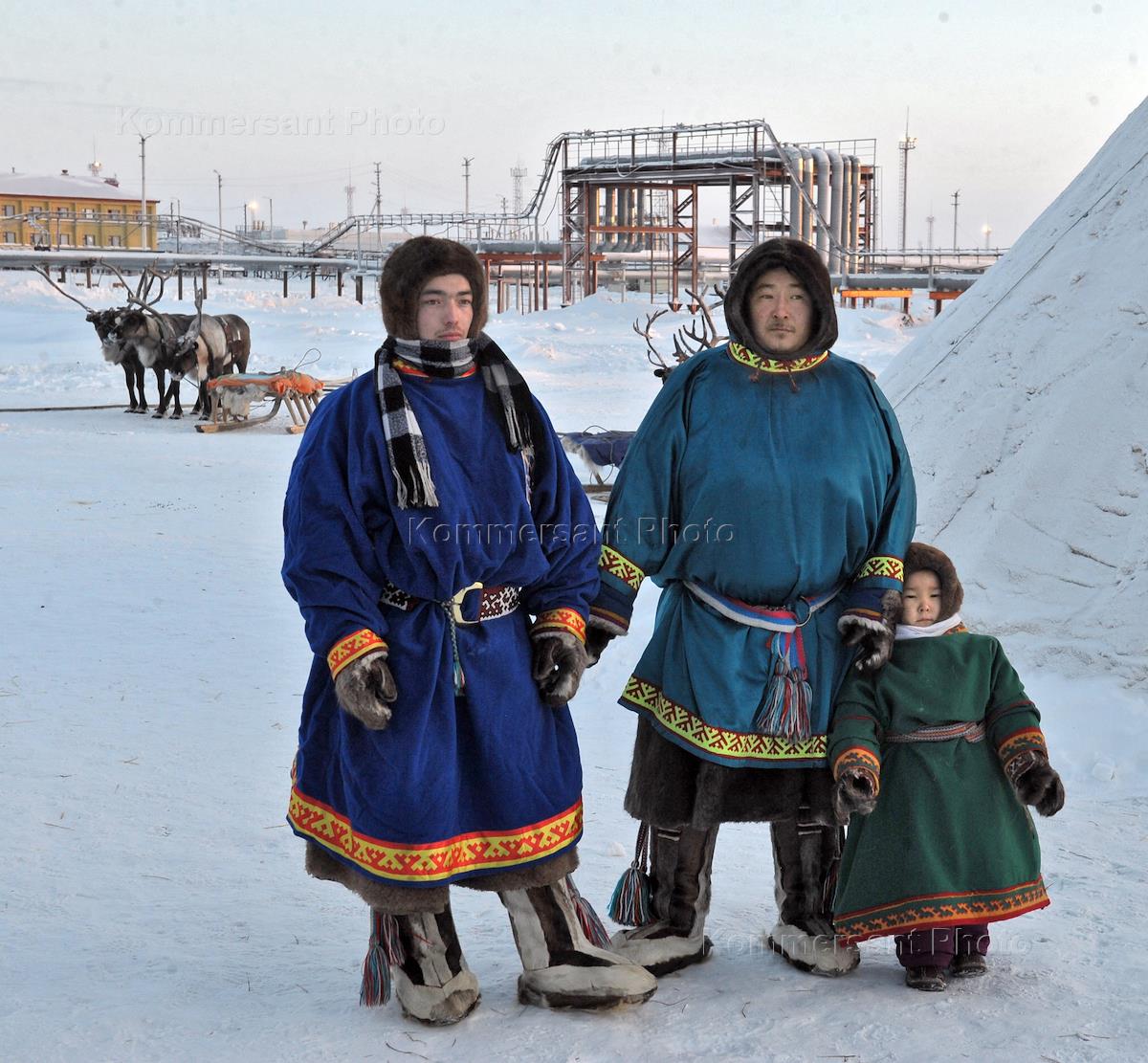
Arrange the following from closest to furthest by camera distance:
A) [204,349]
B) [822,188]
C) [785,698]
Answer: [785,698] < [204,349] < [822,188]

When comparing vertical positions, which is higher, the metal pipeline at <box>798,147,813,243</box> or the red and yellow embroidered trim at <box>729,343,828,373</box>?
the metal pipeline at <box>798,147,813,243</box>

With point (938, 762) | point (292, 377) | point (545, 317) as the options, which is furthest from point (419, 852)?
point (545, 317)

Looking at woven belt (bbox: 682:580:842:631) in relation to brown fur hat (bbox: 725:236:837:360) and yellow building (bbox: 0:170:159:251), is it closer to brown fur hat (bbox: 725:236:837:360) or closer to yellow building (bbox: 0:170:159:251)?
brown fur hat (bbox: 725:236:837:360)

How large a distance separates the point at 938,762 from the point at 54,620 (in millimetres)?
4114

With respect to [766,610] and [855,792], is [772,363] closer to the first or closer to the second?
[766,610]

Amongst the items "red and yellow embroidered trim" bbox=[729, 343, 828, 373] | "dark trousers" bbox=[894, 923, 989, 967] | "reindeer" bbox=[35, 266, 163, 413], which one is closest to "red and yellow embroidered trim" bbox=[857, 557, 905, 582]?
"red and yellow embroidered trim" bbox=[729, 343, 828, 373]

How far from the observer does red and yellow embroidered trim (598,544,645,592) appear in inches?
98.1

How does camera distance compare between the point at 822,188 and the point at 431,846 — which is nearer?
the point at 431,846

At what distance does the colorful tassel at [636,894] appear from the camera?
257 centimetres

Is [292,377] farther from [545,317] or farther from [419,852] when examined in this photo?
[545,317]

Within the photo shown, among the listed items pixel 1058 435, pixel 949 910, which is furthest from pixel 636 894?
pixel 1058 435

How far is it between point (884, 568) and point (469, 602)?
2.54ft

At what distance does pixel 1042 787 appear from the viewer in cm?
230

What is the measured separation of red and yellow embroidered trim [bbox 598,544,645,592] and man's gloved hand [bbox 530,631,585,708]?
0.22 meters
